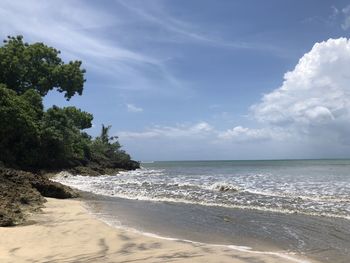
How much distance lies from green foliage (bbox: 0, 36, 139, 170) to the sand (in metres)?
22.3

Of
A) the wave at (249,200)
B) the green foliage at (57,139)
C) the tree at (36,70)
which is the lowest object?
the wave at (249,200)

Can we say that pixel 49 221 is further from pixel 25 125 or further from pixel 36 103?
pixel 36 103

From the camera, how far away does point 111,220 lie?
483 inches

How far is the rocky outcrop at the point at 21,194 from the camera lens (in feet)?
36.1

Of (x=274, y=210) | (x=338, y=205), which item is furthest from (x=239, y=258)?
(x=338, y=205)

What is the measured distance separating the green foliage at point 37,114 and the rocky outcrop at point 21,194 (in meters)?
15.0

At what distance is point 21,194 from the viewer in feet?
44.7

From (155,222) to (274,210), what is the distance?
4.93m

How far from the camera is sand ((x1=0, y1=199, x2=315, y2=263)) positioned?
7562 mm

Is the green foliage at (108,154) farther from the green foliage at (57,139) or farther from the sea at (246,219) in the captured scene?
the sea at (246,219)

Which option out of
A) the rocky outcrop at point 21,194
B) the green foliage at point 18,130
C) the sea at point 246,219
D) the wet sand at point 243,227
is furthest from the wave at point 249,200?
the green foliage at point 18,130

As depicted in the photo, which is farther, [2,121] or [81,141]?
[81,141]

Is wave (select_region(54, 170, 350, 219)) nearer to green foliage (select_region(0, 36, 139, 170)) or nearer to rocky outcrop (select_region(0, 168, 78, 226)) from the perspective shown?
rocky outcrop (select_region(0, 168, 78, 226))

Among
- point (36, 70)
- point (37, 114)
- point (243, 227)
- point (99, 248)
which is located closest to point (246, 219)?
point (243, 227)
